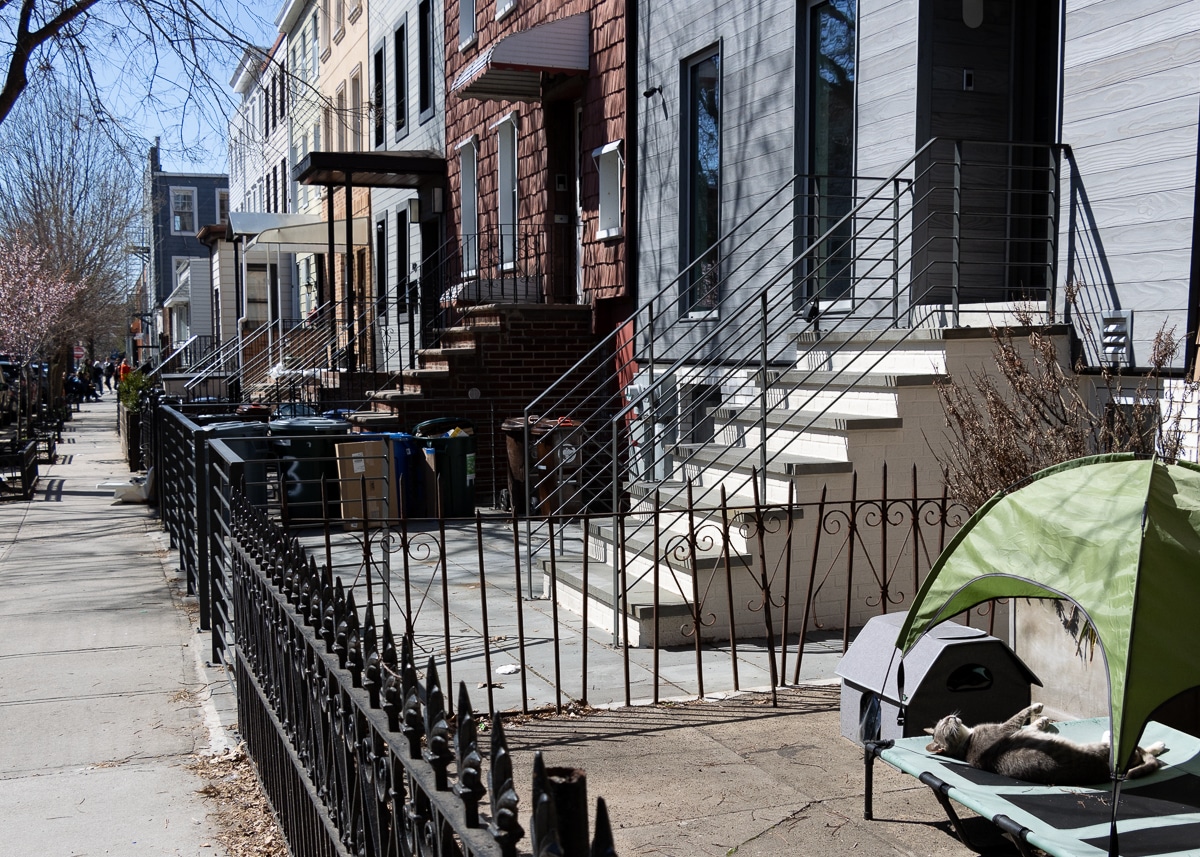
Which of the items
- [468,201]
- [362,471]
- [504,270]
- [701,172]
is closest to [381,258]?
[468,201]

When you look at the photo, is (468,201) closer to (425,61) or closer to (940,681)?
(425,61)

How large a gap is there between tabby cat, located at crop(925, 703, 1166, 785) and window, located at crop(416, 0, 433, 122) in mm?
18267

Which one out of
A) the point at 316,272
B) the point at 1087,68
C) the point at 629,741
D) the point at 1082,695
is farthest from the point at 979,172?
the point at 316,272

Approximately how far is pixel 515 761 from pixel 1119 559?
2.79m

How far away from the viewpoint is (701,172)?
12.4 m

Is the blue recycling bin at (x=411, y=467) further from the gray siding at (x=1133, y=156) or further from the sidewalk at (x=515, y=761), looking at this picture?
the gray siding at (x=1133, y=156)

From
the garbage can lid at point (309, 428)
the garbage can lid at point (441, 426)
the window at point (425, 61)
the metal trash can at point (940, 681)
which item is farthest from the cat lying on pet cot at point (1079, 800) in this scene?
the window at point (425, 61)

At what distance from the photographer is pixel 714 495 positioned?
347 inches

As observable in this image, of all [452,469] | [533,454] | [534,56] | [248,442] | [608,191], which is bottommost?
[452,469]

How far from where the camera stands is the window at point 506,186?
1722 cm

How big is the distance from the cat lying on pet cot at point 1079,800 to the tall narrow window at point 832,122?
610 centimetres

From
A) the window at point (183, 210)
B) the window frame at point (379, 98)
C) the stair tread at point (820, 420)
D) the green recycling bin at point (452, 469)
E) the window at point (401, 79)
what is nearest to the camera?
the stair tread at point (820, 420)

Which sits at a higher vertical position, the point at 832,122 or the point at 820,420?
the point at 832,122

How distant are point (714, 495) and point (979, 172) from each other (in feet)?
11.0
